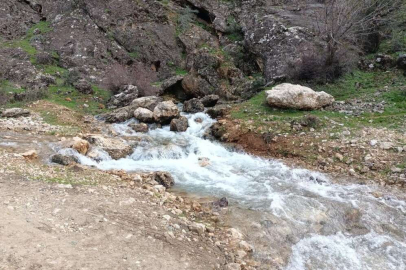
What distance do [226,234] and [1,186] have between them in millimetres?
4475

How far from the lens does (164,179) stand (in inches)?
330

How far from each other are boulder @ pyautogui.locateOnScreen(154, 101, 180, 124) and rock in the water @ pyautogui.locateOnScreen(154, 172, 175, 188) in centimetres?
575

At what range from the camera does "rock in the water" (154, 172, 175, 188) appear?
27.4 ft

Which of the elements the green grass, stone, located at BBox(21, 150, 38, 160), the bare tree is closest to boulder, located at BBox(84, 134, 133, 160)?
stone, located at BBox(21, 150, 38, 160)

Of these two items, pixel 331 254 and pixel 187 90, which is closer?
pixel 331 254

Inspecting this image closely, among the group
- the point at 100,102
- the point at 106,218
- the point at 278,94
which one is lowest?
the point at 100,102

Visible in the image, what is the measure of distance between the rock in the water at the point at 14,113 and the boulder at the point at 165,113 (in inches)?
211

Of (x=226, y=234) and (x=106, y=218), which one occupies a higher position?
(x=106, y=218)

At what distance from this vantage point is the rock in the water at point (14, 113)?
12875 mm

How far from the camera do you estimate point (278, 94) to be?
42.8ft

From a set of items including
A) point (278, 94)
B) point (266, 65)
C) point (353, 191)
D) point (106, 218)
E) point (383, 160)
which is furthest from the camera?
point (266, 65)

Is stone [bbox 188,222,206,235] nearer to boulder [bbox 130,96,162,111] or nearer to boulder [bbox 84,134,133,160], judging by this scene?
boulder [bbox 84,134,133,160]

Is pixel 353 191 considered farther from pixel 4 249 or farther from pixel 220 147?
pixel 4 249

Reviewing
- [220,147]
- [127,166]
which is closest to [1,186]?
[127,166]
